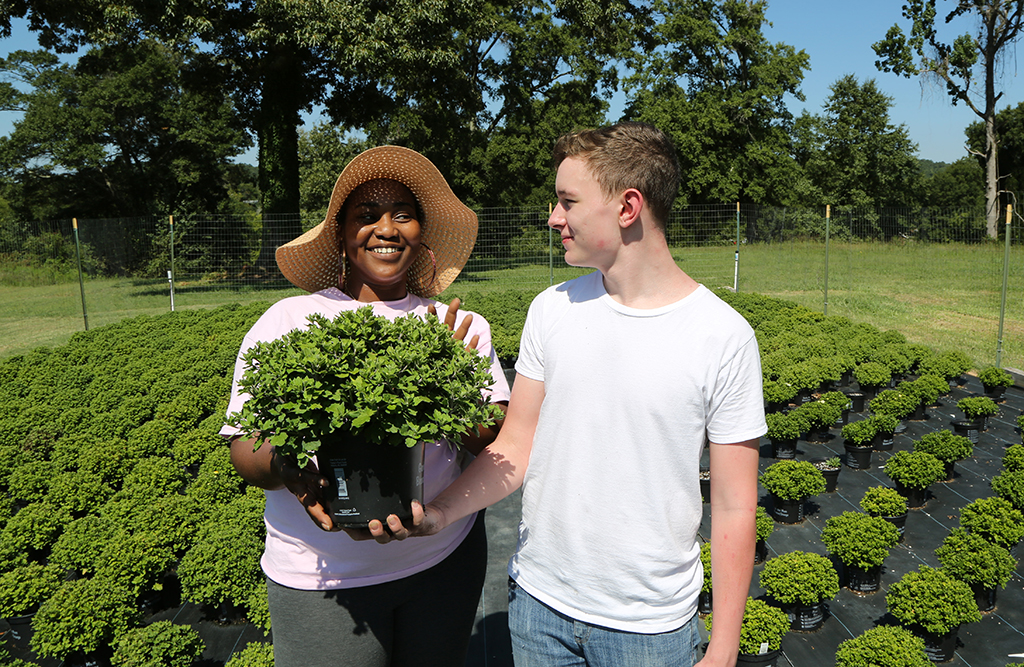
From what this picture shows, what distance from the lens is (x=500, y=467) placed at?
1.92m

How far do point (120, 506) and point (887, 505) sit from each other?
5.15m

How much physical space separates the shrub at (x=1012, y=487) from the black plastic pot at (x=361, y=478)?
4910mm

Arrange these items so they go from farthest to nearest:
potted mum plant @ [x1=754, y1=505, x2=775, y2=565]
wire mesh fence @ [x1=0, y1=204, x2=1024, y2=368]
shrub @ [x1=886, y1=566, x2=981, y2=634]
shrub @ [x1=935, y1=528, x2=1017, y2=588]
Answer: wire mesh fence @ [x1=0, y1=204, x2=1024, y2=368], potted mum plant @ [x1=754, y1=505, x2=775, y2=565], shrub @ [x1=935, y1=528, x2=1017, y2=588], shrub @ [x1=886, y1=566, x2=981, y2=634]

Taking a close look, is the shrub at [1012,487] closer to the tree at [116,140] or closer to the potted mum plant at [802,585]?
the potted mum plant at [802,585]

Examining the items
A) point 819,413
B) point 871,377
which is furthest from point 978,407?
point 819,413

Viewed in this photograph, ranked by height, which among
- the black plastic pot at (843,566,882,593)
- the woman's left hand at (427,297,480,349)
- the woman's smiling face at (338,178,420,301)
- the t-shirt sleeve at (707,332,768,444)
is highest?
the woman's smiling face at (338,178,420,301)

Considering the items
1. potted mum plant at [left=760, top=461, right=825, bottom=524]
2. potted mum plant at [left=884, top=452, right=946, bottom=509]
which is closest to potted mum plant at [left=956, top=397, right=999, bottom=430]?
potted mum plant at [left=884, top=452, right=946, bottom=509]

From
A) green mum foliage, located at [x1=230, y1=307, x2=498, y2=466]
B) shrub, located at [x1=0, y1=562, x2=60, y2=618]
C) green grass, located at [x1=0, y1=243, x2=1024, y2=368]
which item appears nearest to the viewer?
green mum foliage, located at [x1=230, y1=307, x2=498, y2=466]

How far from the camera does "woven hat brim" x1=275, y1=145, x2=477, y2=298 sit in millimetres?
2232

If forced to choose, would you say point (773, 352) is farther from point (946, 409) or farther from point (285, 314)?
point (285, 314)

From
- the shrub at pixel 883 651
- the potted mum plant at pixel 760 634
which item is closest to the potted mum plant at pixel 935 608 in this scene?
the shrub at pixel 883 651

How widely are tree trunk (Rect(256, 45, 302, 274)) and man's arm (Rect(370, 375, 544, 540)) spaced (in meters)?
18.7

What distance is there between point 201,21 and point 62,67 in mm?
23404

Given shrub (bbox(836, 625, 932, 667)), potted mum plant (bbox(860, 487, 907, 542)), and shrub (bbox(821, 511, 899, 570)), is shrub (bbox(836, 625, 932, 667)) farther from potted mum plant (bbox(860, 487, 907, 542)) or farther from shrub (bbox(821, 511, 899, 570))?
potted mum plant (bbox(860, 487, 907, 542))
